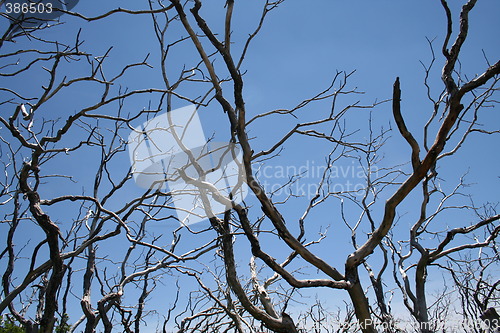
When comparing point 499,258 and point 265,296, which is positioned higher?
point 499,258

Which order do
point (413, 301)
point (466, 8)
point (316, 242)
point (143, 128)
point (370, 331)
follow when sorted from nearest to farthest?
1. point (466, 8)
2. point (370, 331)
3. point (143, 128)
4. point (413, 301)
5. point (316, 242)

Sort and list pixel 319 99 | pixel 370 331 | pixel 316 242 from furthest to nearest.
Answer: pixel 316 242, pixel 319 99, pixel 370 331

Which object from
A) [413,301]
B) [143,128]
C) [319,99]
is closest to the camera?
[319,99]

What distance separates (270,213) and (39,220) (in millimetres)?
1823

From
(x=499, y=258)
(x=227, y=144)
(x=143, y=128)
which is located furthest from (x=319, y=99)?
(x=499, y=258)

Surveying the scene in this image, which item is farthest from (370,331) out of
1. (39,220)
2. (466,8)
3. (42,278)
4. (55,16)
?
(42,278)

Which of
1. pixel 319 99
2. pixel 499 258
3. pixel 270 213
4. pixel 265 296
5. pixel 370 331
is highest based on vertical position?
pixel 319 99

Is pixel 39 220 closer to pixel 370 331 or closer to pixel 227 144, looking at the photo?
pixel 227 144

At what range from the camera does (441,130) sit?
280cm

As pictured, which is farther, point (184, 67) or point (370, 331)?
point (184, 67)

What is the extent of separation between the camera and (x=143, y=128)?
403 cm

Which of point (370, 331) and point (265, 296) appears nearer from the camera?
point (370, 331)

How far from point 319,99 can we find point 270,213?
3.66 feet

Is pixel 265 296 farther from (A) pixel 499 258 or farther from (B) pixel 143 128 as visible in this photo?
(A) pixel 499 258
